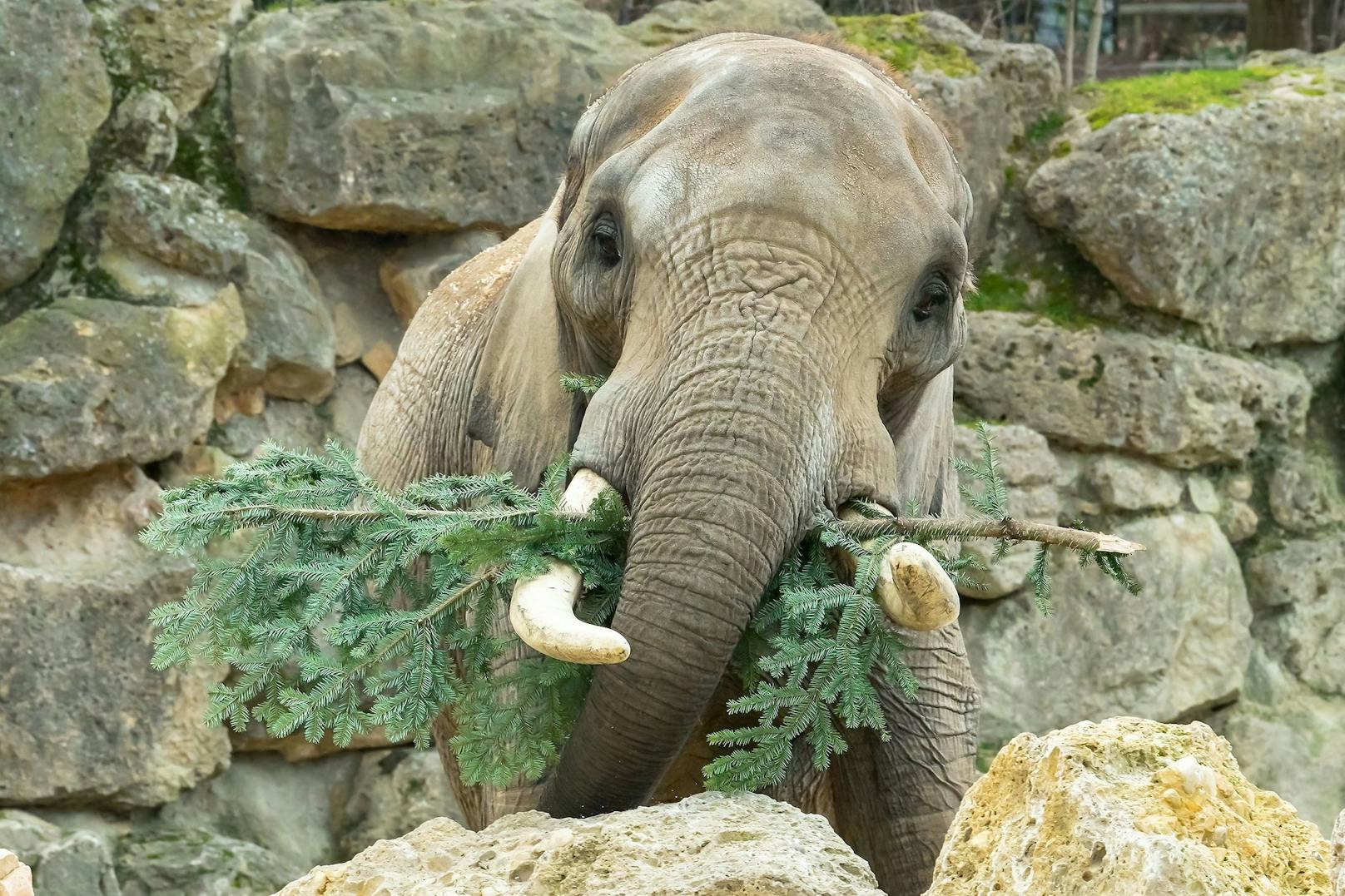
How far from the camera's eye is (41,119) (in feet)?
17.9

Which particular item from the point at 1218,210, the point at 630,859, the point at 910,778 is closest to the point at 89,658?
the point at 910,778

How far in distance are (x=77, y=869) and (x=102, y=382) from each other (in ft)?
4.39

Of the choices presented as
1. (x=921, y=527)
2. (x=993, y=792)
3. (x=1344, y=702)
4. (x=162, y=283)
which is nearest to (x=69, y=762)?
(x=162, y=283)

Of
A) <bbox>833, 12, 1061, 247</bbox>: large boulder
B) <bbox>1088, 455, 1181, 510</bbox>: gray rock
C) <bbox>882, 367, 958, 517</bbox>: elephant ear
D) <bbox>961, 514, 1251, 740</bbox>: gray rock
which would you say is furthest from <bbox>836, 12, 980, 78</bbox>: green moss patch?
<bbox>882, 367, 958, 517</bbox>: elephant ear

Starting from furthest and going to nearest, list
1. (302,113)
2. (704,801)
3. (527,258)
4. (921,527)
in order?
(302,113) → (527,258) → (921,527) → (704,801)

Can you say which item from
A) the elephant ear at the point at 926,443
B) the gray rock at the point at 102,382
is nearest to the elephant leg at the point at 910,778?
the elephant ear at the point at 926,443

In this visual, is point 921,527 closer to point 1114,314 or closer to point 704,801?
point 704,801

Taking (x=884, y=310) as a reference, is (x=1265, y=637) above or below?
below

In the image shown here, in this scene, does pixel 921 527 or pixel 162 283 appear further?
pixel 162 283

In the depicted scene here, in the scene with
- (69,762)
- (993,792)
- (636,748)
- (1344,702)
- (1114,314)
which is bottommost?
(1344,702)

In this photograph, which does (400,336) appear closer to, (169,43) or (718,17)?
(169,43)

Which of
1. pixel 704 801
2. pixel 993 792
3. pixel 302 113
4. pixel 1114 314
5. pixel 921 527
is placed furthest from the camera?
pixel 1114 314

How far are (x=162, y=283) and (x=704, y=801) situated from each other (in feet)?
12.1

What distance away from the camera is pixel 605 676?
113 inches
